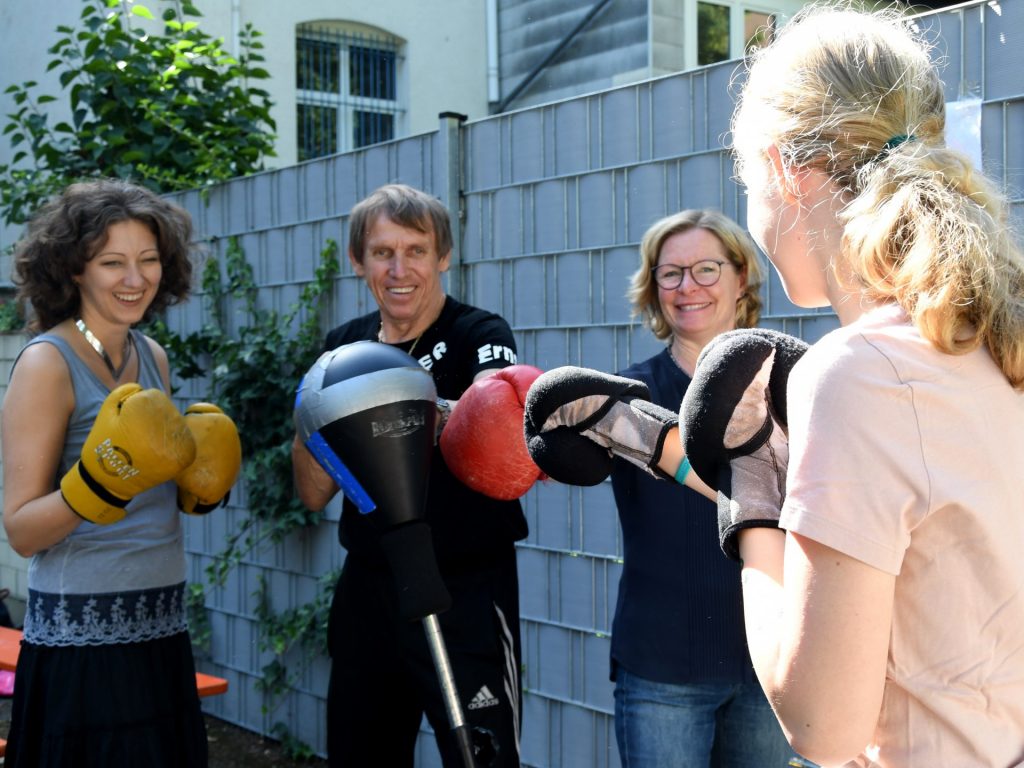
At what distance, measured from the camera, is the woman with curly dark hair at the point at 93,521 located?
8.00 feet

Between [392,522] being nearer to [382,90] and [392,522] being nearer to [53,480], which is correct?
[53,480]

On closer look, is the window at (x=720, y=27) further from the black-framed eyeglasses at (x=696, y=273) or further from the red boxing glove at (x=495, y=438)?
the red boxing glove at (x=495, y=438)

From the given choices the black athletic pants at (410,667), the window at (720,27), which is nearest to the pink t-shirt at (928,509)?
the black athletic pants at (410,667)

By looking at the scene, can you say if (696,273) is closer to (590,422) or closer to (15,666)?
(590,422)

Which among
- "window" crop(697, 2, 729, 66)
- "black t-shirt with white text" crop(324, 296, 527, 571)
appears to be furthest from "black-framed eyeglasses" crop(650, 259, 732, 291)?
"window" crop(697, 2, 729, 66)

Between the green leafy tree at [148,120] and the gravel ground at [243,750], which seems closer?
the gravel ground at [243,750]

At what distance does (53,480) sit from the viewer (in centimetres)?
252

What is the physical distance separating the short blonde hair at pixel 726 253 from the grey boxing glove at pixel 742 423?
4.26 feet

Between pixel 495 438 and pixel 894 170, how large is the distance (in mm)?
1096

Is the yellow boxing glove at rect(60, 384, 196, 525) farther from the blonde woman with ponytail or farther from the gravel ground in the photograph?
the gravel ground

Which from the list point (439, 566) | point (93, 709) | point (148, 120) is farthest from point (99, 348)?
point (148, 120)

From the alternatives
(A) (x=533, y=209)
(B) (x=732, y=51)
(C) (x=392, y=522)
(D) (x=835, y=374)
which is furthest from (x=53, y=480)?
(B) (x=732, y=51)

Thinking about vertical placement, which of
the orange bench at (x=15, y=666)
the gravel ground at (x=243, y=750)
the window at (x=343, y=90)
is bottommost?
the gravel ground at (x=243, y=750)

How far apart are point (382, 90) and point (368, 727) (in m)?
7.34
